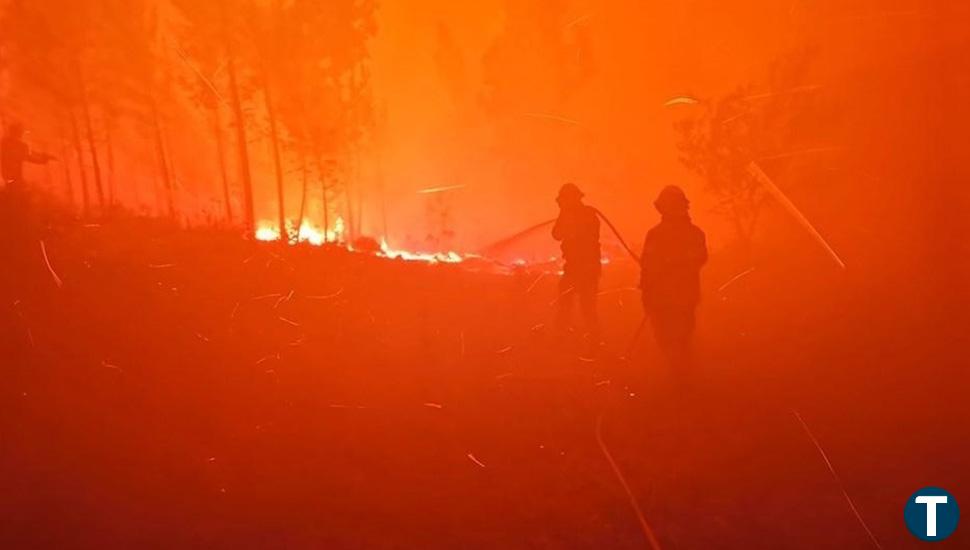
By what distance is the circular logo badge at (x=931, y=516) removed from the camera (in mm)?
4898

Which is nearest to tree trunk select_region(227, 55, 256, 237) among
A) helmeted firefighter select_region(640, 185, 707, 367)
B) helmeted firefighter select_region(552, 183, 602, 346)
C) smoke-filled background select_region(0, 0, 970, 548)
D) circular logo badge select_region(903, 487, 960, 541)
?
smoke-filled background select_region(0, 0, 970, 548)

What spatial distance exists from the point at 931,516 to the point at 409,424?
5012 mm

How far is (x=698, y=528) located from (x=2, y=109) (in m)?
35.7

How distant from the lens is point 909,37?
1107 inches

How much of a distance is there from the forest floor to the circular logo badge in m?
0.12

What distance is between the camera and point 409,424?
743 centimetres

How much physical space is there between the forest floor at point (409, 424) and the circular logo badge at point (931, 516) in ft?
0.38

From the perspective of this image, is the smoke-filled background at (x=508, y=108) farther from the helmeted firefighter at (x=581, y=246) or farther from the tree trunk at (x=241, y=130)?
the helmeted firefighter at (x=581, y=246)

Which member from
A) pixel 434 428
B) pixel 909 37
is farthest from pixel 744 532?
pixel 909 37

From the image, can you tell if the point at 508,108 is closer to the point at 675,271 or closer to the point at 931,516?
the point at 675,271

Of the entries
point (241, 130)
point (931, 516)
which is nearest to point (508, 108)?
point (241, 130)

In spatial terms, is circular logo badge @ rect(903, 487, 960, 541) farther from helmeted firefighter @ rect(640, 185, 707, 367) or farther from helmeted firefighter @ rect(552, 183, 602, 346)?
helmeted firefighter @ rect(552, 183, 602, 346)

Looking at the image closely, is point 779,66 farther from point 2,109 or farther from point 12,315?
point 2,109

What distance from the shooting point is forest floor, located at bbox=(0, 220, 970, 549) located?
5168 millimetres
